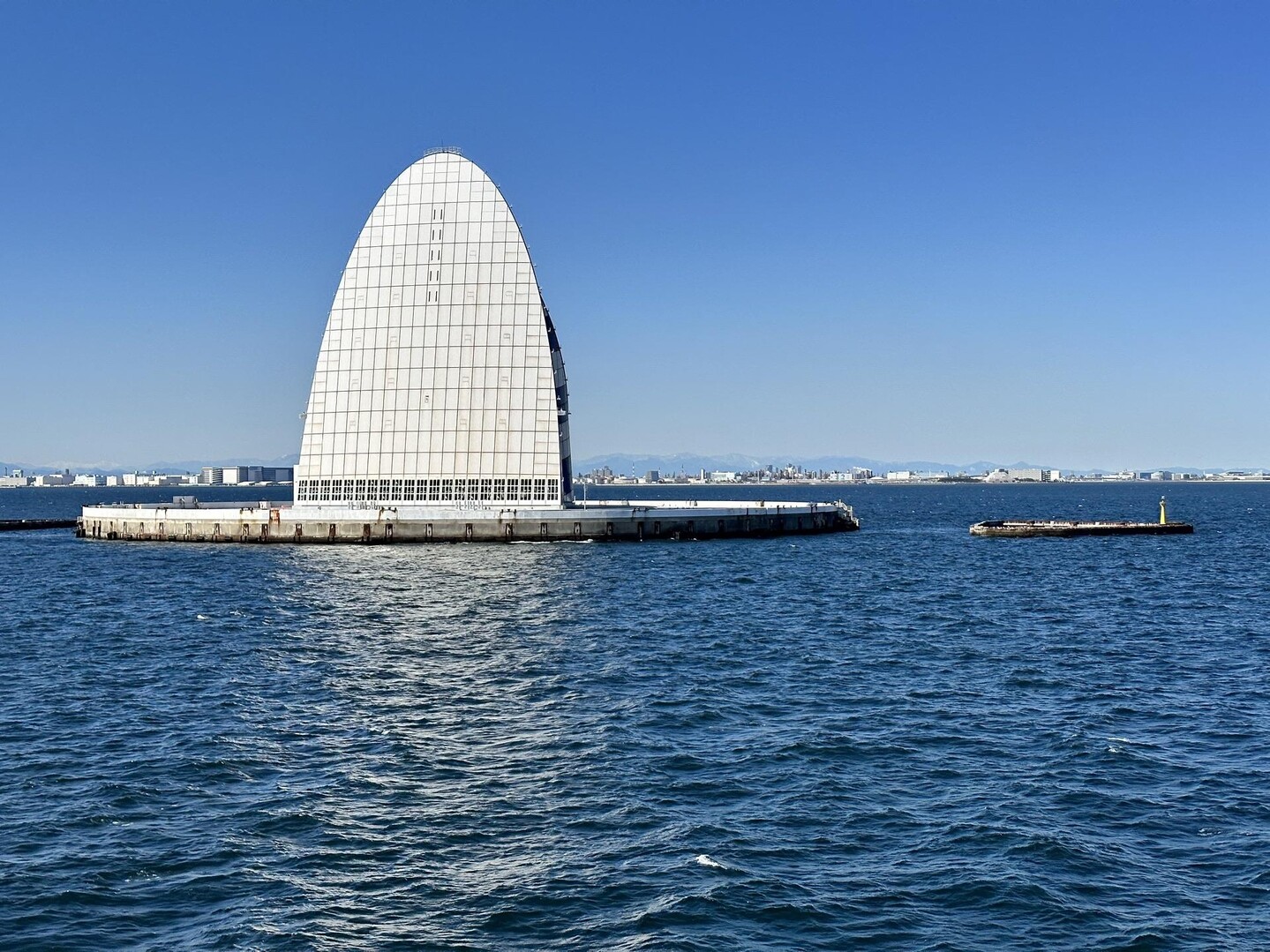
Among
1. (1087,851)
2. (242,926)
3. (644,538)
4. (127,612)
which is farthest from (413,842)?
(644,538)

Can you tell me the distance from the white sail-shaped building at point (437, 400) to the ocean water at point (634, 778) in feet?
167

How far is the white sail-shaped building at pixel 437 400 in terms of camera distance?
4724 inches

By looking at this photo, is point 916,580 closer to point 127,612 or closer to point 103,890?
point 127,612

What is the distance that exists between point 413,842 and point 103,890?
21.8ft

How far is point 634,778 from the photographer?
31688 mm

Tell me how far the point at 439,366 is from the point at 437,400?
371 cm

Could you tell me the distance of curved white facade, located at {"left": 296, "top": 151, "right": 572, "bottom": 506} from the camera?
12062 centimetres

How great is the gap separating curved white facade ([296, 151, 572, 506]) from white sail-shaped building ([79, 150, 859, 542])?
14 cm

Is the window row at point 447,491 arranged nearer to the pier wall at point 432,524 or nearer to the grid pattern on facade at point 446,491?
the grid pattern on facade at point 446,491

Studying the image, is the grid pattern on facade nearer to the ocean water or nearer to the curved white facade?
the curved white facade

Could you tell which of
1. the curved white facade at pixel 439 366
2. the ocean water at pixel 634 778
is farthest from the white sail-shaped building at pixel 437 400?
the ocean water at pixel 634 778

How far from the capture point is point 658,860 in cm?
2523

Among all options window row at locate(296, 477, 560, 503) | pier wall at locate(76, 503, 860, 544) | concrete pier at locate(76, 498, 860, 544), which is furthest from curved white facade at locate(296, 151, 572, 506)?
pier wall at locate(76, 503, 860, 544)

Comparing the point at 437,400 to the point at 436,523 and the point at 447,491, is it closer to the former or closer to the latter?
the point at 447,491
